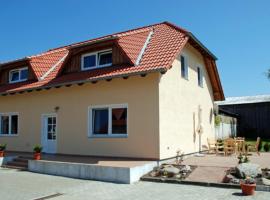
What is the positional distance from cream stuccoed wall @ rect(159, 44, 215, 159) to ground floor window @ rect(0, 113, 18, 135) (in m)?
9.83

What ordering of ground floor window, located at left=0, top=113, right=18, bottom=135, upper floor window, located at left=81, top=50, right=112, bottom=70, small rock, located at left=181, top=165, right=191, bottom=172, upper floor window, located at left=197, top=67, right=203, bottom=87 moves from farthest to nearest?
ground floor window, located at left=0, top=113, right=18, bottom=135 → upper floor window, located at left=197, top=67, right=203, bottom=87 → upper floor window, located at left=81, top=50, right=112, bottom=70 → small rock, located at left=181, top=165, right=191, bottom=172

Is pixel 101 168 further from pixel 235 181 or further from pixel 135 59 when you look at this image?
pixel 135 59

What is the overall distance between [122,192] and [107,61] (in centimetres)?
823

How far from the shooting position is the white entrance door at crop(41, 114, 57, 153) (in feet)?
58.4

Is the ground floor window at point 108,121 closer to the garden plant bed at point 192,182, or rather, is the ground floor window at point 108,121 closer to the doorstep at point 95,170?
the doorstep at point 95,170

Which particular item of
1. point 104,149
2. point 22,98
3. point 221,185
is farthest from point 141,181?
point 22,98

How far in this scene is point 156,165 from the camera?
44.1ft

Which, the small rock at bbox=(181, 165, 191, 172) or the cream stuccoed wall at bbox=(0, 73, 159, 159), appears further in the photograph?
the cream stuccoed wall at bbox=(0, 73, 159, 159)

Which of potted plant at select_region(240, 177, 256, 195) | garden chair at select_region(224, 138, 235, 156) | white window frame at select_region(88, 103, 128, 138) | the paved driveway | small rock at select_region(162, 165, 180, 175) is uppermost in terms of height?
white window frame at select_region(88, 103, 128, 138)

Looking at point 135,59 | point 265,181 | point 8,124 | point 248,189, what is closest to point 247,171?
point 265,181

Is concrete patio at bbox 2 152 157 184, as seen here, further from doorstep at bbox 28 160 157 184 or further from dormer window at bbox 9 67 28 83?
dormer window at bbox 9 67 28 83

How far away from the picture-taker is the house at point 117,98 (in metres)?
14.4

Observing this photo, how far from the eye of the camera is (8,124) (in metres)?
20.4

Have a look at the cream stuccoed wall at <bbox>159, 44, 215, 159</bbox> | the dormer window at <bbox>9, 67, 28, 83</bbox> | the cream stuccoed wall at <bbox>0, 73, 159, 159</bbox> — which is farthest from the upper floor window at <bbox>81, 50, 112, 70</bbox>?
the dormer window at <bbox>9, 67, 28, 83</bbox>
